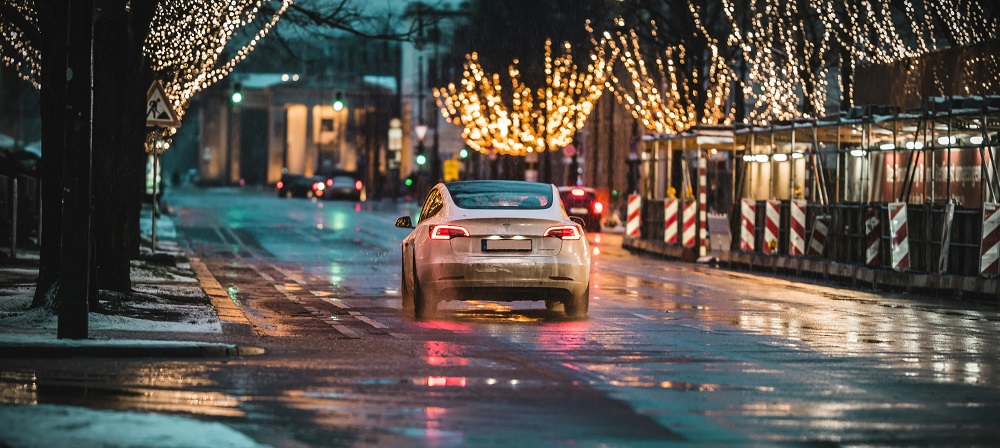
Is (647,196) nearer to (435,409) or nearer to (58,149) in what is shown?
(58,149)

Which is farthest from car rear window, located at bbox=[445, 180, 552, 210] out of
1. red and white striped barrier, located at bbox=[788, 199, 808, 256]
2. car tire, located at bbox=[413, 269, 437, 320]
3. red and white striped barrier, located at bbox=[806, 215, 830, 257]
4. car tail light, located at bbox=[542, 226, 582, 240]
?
red and white striped barrier, located at bbox=[788, 199, 808, 256]

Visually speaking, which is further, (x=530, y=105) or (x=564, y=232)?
(x=530, y=105)

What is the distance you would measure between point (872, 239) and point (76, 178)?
16243mm

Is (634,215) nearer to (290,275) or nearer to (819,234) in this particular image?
(819,234)

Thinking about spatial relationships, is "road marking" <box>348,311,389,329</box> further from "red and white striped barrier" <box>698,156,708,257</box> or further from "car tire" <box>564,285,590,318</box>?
"red and white striped barrier" <box>698,156,708,257</box>

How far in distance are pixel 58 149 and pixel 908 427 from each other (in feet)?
33.5

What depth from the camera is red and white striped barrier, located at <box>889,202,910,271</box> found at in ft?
84.7

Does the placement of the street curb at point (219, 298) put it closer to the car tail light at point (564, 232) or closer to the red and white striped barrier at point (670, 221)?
the car tail light at point (564, 232)

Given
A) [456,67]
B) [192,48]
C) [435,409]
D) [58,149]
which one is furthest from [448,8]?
[456,67]

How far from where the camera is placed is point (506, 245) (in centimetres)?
→ 1747

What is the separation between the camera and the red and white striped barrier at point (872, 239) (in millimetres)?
26766

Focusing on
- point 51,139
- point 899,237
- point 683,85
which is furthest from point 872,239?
point 683,85

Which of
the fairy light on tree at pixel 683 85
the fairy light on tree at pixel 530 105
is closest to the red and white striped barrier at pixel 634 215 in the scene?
the fairy light on tree at pixel 683 85

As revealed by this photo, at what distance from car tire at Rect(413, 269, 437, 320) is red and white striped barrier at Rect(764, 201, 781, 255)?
14.3m
